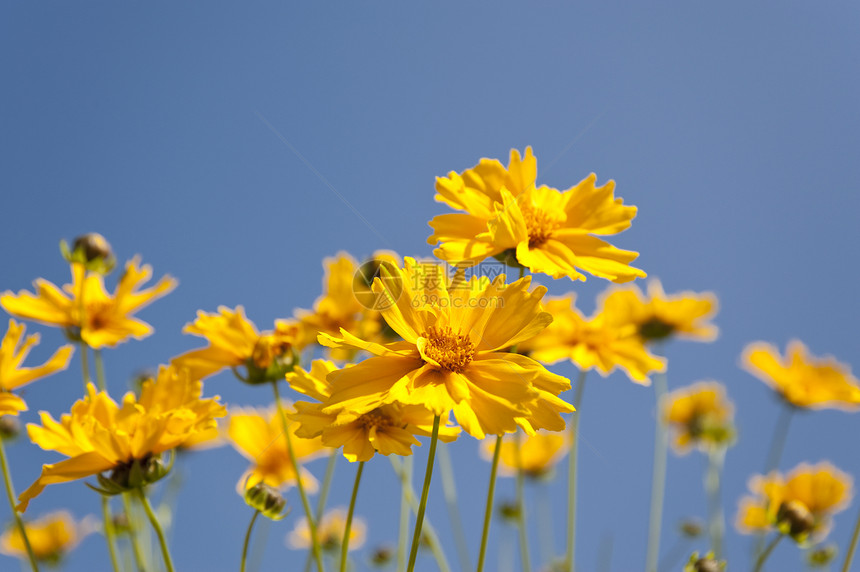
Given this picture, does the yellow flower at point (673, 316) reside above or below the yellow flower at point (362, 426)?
above

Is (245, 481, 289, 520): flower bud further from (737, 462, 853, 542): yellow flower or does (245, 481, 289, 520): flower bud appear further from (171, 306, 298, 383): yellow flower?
(737, 462, 853, 542): yellow flower

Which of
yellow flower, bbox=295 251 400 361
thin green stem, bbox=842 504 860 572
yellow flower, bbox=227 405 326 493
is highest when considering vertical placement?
yellow flower, bbox=295 251 400 361

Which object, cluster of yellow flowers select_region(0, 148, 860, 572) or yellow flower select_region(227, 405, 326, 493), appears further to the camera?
yellow flower select_region(227, 405, 326, 493)

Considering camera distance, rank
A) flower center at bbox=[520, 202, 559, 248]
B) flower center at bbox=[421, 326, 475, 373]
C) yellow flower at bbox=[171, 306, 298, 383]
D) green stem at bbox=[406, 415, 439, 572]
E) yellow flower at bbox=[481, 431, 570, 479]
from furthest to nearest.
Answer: yellow flower at bbox=[481, 431, 570, 479] < yellow flower at bbox=[171, 306, 298, 383] < flower center at bbox=[520, 202, 559, 248] < flower center at bbox=[421, 326, 475, 373] < green stem at bbox=[406, 415, 439, 572]

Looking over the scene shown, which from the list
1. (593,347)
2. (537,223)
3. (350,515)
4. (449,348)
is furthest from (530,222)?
(593,347)

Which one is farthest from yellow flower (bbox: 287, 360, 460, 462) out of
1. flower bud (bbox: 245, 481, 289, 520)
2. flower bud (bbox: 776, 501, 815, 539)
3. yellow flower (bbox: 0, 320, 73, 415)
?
flower bud (bbox: 776, 501, 815, 539)

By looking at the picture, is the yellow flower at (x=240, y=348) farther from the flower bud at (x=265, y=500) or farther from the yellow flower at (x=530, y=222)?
the yellow flower at (x=530, y=222)

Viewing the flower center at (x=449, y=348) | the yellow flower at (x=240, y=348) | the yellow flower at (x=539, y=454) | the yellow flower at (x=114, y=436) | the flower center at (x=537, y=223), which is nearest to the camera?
the flower center at (x=449, y=348)

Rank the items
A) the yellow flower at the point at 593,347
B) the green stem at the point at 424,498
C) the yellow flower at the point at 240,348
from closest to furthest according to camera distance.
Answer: the green stem at the point at 424,498 < the yellow flower at the point at 240,348 < the yellow flower at the point at 593,347

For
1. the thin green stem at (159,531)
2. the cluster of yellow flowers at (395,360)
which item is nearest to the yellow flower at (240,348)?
the cluster of yellow flowers at (395,360)
